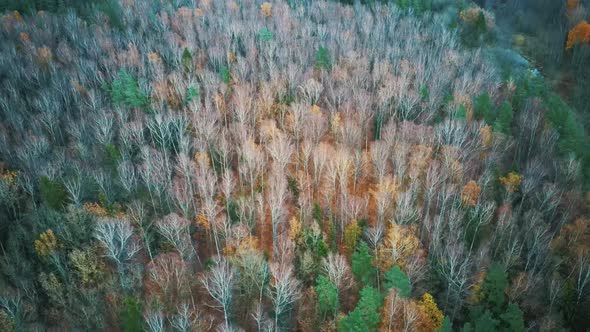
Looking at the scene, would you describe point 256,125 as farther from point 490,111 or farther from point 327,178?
point 490,111

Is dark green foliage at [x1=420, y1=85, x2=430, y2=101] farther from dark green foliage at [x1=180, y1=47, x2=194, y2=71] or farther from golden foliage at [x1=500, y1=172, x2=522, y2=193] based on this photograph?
dark green foliage at [x1=180, y1=47, x2=194, y2=71]

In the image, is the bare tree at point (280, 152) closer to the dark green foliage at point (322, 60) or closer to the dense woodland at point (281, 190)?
the dense woodland at point (281, 190)

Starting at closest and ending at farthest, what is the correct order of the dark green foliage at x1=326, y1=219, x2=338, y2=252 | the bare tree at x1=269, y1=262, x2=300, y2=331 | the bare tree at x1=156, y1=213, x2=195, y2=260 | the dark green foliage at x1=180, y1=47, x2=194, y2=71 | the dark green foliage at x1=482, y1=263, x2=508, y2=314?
the bare tree at x1=269, y1=262, x2=300, y2=331 < the dark green foliage at x1=482, y1=263, x2=508, y2=314 < the bare tree at x1=156, y1=213, x2=195, y2=260 < the dark green foliage at x1=326, y1=219, x2=338, y2=252 < the dark green foliage at x1=180, y1=47, x2=194, y2=71

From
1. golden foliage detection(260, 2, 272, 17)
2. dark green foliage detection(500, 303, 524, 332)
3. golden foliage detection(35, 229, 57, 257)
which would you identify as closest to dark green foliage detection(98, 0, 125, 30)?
golden foliage detection(260, 2, 272, 17)

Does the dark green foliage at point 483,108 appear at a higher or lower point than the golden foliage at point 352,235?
higher

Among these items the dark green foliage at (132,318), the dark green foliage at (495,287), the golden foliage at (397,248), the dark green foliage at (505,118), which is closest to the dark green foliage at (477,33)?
the dark green foliage at (505,118)

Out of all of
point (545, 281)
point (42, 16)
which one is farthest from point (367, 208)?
point (42, 16)
